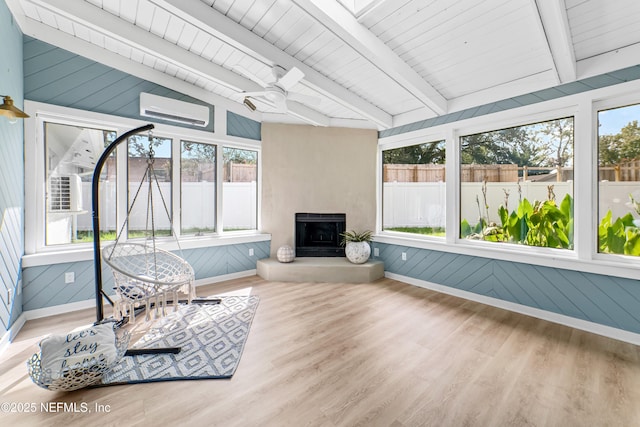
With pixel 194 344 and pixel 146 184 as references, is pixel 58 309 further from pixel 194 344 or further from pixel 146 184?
pixel 194 344

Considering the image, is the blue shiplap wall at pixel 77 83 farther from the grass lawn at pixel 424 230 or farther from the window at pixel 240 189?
the grass lawn at pixel 424 230

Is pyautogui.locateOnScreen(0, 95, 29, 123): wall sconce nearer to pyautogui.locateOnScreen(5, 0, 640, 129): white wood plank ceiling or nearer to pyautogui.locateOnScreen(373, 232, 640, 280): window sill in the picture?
pyautogui.locateOnScreen(5, 0, 640, 129): white wood plank ceiling

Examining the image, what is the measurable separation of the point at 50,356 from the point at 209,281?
7.35 ft

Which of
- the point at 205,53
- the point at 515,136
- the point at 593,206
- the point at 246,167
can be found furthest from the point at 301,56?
the point at 593,206

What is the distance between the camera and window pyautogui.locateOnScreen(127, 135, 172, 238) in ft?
11.5

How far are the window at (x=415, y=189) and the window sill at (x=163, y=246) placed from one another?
2.18 m

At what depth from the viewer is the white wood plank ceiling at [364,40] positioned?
6.82 feet

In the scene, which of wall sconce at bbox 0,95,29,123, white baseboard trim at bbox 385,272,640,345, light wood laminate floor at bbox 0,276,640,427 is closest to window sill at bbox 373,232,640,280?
white baseboard trim at bbox 385,272,640,345

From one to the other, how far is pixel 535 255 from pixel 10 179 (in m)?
5.24

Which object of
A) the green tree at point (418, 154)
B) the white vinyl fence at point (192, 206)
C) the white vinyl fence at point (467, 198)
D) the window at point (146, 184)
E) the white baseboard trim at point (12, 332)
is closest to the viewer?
the white baseboard trim at point (12, 332)

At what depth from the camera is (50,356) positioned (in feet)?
5.81

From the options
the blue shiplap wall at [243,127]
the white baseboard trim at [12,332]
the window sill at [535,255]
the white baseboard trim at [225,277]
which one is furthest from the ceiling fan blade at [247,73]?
the white baseboard trim at [12,332]

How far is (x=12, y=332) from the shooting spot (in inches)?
93.9

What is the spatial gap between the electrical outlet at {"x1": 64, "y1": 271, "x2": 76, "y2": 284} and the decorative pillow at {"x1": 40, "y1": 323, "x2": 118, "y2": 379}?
1.45 meters
